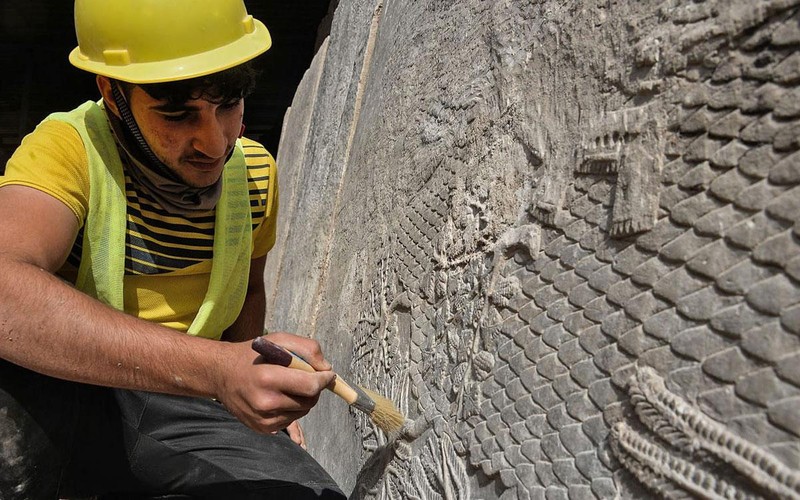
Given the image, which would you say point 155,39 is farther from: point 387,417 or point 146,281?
point 387,417

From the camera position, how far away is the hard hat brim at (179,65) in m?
1.42

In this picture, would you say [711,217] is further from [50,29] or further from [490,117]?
[50,29]

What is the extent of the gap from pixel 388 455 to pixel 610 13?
3.39 ft

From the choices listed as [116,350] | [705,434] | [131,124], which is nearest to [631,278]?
[705,434]

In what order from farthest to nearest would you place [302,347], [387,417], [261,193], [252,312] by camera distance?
[252,312]
[261,193]
[387,417]
[302,347]

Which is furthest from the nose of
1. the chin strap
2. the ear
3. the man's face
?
the ear

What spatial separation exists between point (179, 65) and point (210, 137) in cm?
16

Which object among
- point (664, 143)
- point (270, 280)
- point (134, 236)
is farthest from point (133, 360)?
point (270, 280)

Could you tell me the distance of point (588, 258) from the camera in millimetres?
1006

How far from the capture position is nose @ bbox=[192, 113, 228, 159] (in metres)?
1.47

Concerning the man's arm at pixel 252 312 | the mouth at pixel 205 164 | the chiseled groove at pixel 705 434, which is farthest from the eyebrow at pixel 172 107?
the chiseled groove at pixel 705 434

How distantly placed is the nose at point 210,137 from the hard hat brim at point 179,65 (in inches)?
3.8

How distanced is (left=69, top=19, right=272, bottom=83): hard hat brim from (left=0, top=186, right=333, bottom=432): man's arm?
0.36 metres

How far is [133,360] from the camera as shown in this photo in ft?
4.13
